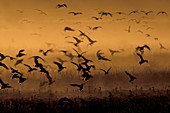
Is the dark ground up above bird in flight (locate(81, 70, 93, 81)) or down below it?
below

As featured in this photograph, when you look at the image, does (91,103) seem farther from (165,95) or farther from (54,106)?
(165,95)

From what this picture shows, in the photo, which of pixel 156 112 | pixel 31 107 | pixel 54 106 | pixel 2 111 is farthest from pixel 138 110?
pixel 2 111

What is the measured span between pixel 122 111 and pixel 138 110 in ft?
4.72

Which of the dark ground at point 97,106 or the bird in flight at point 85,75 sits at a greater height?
the bird in flight at point 85,75

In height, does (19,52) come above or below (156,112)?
above

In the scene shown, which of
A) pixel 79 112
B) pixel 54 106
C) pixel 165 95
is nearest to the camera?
pixel 79 112

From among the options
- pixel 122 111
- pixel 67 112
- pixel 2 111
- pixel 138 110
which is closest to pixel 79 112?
pixel 67 112

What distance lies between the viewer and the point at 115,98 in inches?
1063

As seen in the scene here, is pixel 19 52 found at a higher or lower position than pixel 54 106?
higher

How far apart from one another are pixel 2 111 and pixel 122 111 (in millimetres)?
9448

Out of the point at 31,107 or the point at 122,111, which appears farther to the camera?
the point at 31,107

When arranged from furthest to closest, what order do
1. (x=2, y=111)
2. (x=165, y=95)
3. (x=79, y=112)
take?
(x=165, y=95) < (x=2, y=111) < (x=79, y=112)

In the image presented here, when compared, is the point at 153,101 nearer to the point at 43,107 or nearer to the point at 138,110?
the point at 138,110

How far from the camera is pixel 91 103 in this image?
87.9 feet
